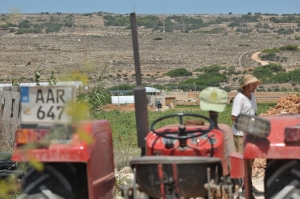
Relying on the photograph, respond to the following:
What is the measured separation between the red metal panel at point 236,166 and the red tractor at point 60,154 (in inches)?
43.4

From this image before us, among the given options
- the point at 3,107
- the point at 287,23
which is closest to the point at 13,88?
the point at 3,107

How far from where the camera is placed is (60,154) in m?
5.29

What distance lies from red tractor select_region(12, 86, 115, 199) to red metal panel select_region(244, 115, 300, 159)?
1.22m

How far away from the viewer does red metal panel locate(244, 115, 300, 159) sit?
4.91 metres

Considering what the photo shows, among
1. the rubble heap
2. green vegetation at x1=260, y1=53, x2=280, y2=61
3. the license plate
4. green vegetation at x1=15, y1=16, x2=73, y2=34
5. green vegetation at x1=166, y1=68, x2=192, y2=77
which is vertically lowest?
green vegetation at x1=166, y1=68, x2=192, y2=77

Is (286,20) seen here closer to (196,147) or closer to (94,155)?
(196,147)

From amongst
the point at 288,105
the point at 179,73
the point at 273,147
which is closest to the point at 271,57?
the point at 179,73

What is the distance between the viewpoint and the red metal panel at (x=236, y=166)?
19.4ft

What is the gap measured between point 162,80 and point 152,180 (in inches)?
2369

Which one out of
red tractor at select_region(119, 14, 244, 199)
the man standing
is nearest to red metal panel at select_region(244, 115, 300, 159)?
red tractor at select_region(119, 14, 244, 199)

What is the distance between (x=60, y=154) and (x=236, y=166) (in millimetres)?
1634

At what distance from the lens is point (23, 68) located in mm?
59281

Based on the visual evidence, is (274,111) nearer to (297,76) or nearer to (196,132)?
(196,132)

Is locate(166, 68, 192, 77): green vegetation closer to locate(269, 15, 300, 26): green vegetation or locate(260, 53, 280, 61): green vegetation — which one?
locate(260, 53, 280, 61): green vegetation
